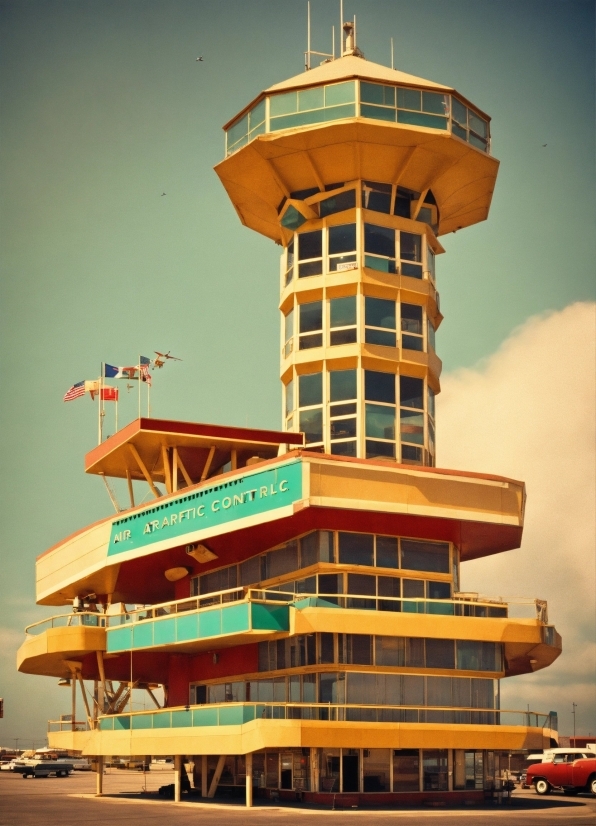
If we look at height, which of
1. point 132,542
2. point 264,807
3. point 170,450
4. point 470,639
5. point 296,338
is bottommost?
point 264,807

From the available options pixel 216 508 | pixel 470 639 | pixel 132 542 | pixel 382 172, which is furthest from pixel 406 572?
pixel 382 172

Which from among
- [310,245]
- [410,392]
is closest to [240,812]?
[410,392]

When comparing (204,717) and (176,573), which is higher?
(176,573)

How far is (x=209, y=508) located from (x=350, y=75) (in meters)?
22.8

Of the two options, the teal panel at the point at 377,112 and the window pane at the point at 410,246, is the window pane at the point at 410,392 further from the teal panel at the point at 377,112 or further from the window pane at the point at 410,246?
the teal panel at the point at 377,112

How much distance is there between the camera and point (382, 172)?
6097 centimetres

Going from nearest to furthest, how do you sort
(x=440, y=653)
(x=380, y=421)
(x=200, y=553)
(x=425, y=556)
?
(x=440, y=653) < (x=425, y=556) < (x=200, y=553) < (x=380, y=421)

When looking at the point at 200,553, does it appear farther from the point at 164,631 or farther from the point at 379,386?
the point at 379,386

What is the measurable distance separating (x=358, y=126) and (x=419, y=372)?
12.5 metres

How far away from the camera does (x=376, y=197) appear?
6172 centimetres

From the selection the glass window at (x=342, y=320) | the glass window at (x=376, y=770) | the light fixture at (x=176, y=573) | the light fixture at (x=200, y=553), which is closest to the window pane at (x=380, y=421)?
the glass window at (x=342, y=320)

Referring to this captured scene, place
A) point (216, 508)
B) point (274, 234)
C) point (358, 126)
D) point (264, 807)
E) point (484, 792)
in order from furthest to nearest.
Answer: point (274, 234) < point (358, 126) < point (216, 508) < point (484, 792) < point (264, 807)

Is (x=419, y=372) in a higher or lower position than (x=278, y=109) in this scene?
lower

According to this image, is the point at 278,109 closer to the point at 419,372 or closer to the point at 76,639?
the point at 419,372
